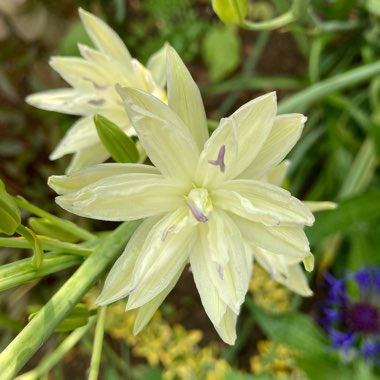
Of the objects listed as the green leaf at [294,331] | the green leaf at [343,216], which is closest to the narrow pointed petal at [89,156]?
the green leaf at [343,216]

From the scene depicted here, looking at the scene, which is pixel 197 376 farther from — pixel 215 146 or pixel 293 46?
pixel 293 46

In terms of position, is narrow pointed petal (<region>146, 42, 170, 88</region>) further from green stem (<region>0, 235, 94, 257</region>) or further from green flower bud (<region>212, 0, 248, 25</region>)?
green stem (<region>0, 235, 94, 257</region>)

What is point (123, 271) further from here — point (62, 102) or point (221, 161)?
point (62, 102)

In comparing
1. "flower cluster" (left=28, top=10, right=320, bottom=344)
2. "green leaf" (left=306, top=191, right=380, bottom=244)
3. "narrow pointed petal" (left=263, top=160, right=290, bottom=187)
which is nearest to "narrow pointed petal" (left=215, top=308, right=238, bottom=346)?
"flower cluster" (left=28, top=10, right=320, bottom=344)

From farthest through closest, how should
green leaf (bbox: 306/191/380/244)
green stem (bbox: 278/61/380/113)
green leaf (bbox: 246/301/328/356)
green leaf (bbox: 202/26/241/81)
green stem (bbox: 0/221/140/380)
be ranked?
green leaf (bbox: 202/26/241/81) < green leaf (bbox: 246/301/328/356) < green leaf (bbox: 306/191/380/244) < green stem (bbox: 278/61/380/113) < green stem (bbox: 0/221/140/380)

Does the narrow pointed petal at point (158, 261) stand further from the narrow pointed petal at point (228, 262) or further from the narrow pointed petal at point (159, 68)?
the narrow pointed petal at point (159, 68)
